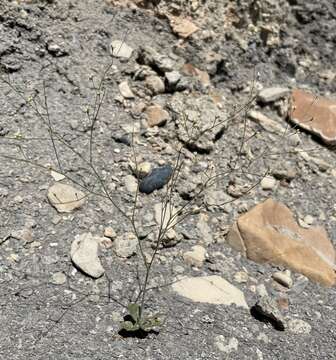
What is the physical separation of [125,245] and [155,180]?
17.4 inches

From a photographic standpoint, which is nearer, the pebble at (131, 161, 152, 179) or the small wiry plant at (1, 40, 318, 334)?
the small wiry plant at (1, 40, 318, 334)

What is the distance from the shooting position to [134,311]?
7.14 feet

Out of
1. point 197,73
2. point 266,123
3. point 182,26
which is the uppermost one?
point 182,26

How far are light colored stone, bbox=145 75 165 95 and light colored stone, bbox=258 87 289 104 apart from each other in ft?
2.47

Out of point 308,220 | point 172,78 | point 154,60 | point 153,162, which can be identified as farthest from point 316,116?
point 153,162

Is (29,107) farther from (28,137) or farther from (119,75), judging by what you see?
(119,75)

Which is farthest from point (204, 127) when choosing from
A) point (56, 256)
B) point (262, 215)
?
point (56, 256)

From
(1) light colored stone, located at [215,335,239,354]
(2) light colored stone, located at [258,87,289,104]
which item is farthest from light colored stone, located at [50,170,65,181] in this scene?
(2) light colored stone, located at [258,87,289,104]

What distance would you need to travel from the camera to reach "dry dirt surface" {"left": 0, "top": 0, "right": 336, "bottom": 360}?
2215 millimetres

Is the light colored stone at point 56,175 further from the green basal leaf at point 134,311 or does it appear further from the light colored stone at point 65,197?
the green basal leaf at point 134,311

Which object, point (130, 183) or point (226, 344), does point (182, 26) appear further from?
point (226, 344)

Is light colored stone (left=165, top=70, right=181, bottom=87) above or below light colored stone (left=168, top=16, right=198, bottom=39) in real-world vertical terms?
below

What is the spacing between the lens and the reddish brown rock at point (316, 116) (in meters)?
3.50

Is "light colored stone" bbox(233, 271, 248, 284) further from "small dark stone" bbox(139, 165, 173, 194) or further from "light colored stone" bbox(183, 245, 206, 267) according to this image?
"small dark stone" bbox(139, 165, 173, 194)
